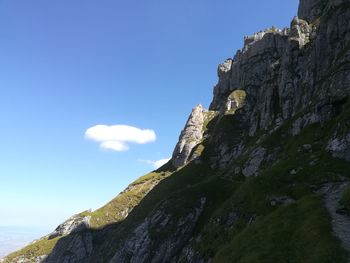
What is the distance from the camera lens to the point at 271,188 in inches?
2854

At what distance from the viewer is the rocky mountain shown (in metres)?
49.2

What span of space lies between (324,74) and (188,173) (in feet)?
252

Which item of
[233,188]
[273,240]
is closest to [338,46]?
[233,188]

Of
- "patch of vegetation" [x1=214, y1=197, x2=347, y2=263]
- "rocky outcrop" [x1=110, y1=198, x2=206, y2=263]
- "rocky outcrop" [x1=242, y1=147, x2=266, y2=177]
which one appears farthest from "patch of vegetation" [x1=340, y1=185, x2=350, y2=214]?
"rocky outcrop" [x1=242, y1=147, x2=266, y2=177]

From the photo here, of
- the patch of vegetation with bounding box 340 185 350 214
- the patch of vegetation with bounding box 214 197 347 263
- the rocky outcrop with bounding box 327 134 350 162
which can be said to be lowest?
the patch of vegetation with bounding box 214 197 347 263

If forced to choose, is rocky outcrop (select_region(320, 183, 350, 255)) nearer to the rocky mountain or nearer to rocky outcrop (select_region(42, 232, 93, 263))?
the rocky mountain

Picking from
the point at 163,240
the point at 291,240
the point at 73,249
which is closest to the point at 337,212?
the point at 291,240

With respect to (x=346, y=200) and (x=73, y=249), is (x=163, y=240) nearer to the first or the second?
(x=346, y=200)

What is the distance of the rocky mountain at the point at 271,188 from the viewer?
4916 centimetres

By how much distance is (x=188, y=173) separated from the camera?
6747 inches

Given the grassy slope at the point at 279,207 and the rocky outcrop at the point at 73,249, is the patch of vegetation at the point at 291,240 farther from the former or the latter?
the rocky outcrop at the point at 73,249

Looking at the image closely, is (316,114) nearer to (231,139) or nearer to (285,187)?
(285,187)

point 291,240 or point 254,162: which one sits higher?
point 254,162

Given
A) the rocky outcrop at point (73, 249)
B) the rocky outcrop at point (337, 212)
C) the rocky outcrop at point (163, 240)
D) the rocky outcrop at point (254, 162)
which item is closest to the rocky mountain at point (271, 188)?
the rocky outcrop at point (337, 212)
